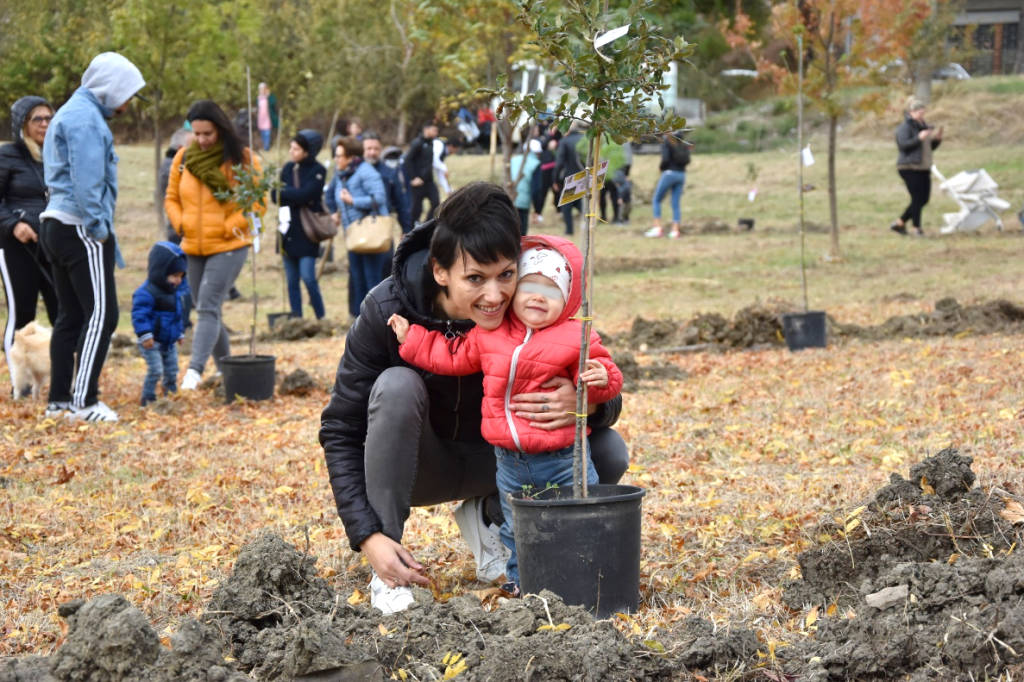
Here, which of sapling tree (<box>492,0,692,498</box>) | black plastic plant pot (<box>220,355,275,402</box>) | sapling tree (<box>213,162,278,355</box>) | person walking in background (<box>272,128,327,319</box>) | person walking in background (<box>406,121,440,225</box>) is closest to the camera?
sapling tree (<box>492,0,692,498</box>)

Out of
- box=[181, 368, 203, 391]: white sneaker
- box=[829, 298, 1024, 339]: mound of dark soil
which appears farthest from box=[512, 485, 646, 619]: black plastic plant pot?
box=[829, 298, 1024, 339]: mound of dark soil

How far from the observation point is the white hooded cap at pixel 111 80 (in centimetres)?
710

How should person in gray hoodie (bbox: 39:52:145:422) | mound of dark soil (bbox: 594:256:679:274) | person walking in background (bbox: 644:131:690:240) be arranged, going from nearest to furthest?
1. person in gray hoodie (bbox: 39:52:145:422)
2. mound of dark soil (bbox: 594:256:679:274)
3. person walking in background (bbox: 644:131:690:240)

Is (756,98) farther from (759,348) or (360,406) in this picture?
(360,406)

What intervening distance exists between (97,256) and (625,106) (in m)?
4.89

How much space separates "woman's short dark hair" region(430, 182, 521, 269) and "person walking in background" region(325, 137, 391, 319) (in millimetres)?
8533

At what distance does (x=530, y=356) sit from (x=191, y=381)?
5603 mm

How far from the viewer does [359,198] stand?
39.1 ft

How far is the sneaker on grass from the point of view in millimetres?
4020

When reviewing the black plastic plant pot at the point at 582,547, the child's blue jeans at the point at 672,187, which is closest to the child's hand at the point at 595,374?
the black plastic plant pot at the point at 582,547

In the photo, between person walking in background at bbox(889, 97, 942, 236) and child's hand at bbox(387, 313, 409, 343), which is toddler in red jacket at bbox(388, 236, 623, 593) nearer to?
child's hand at bbox(387, 313, 409, 343)

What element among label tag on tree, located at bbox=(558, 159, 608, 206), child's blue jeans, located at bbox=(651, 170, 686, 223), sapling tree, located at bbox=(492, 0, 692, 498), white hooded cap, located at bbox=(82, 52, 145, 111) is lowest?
child's blue jeans, located at bbox=(651, 170, 686, 223)

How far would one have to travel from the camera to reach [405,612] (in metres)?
3.09

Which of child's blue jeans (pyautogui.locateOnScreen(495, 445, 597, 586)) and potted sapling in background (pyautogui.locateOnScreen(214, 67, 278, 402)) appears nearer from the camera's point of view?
child's blue jeans (pyautogui.locateOnScreen(495, 445, 597, 586))
